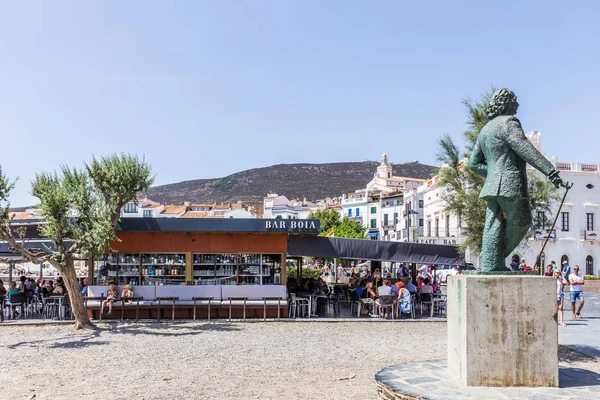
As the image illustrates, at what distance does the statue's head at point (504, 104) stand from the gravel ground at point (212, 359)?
13.1ft

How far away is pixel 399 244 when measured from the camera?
18.2 m

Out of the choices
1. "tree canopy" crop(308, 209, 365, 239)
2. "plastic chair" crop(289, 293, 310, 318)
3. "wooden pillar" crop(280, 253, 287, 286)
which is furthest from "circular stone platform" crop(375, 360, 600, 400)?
"tree canopy" crop(308, 209, 365, 239)

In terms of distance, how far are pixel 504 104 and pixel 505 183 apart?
108cm

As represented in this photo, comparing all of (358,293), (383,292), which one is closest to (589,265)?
(358,293)

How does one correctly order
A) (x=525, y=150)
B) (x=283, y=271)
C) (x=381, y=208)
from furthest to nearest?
(x=381, y=208) → (x=283, y=271) → (x=525, y=150)

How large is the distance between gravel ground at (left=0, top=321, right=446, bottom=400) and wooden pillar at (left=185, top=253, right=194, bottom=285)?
228cm

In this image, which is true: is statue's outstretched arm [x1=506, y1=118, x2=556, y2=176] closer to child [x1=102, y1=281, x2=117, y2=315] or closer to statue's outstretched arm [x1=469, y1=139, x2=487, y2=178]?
statue's outstretched arm [x1=469, y1=139, x2=487, y2=178]

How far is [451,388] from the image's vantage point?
6.91 m

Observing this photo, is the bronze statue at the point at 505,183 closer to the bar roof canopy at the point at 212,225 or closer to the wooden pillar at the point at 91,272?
the bar roof canopy at the point at 212,225

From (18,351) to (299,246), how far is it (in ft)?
28.2

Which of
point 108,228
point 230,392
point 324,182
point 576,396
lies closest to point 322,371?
point 230,392

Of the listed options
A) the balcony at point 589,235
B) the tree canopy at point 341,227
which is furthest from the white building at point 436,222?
the balcony at point 589,235

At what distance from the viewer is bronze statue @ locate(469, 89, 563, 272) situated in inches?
286

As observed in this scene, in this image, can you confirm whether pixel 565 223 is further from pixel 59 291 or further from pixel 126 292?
pixel 59 291
